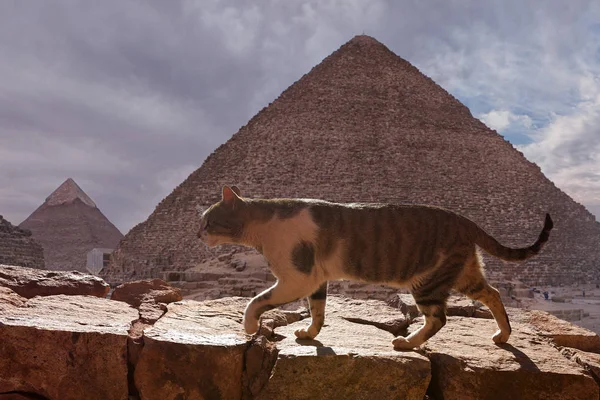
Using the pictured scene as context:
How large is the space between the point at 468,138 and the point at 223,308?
59309 millimetres

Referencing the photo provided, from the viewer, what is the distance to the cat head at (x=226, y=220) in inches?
136

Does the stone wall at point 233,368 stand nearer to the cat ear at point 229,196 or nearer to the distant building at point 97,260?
the cat ear at point 229,196

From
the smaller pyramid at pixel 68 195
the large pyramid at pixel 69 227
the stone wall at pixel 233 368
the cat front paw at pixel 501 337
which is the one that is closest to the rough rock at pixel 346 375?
the stone wall at pixel 233 368

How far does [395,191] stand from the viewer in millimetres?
53219

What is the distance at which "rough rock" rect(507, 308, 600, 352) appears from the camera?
371cm

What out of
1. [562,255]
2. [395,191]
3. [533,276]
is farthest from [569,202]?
[395,191]

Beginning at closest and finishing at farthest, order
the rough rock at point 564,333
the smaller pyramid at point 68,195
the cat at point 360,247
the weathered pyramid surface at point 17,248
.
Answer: the cat at point 360,247 < the rough rock at point 564,333 < the weathered pyramid surface at point 17,248 < the smaller pyramid at point 68,195

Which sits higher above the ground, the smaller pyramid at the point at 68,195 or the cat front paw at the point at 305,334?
the smaller pyramid at the point at 68,195

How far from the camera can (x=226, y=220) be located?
3.47m

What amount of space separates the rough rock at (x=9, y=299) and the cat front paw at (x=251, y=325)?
→ 130 cm

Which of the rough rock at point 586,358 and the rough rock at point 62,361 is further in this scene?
the rough rock at point 586,358

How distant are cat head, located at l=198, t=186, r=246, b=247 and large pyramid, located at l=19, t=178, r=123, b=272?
270 ft

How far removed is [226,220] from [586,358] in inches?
86.2

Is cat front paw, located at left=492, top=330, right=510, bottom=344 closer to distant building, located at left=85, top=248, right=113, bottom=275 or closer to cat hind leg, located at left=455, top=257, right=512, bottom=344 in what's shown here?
cat hind leg, located at left=455, top=257, right=512, bottom=344
